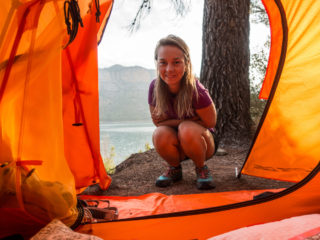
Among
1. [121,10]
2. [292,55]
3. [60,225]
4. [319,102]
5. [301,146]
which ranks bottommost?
[60,225]

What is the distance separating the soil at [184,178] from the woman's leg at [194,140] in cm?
18

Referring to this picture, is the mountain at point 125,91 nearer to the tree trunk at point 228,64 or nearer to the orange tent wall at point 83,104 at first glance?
the tree trunk at point 228,64

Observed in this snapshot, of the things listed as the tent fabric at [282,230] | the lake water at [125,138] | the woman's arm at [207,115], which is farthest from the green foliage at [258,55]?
the tent fabric at [282,230]

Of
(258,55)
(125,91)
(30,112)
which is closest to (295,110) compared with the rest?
(30,112)

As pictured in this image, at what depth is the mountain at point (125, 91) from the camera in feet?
12.7

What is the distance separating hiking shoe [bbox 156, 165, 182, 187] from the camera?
5.85 ft

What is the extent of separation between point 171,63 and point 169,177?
659 mm

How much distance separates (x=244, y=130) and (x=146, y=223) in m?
1.71

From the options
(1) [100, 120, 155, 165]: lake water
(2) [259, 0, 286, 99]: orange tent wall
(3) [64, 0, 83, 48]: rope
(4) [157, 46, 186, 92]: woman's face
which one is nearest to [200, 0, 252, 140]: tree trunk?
(1) [100, 120, 155, 165]: lake water

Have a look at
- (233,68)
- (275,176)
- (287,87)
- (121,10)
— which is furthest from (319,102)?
(121,10)

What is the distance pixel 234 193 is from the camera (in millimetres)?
1580

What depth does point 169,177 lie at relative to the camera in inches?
71.6

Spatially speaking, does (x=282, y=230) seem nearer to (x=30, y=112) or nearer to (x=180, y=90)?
(x=30, y=112)

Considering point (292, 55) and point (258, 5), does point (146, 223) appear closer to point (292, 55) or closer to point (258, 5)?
point (292, 55)
